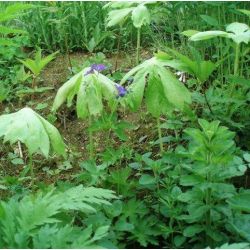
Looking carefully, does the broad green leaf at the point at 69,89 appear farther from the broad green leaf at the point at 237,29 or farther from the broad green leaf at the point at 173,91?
the broad green leaf at the point at 237,29

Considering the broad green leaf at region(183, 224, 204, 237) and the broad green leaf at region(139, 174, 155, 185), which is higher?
the broad green leaf at region(139, 174, 155, 185)

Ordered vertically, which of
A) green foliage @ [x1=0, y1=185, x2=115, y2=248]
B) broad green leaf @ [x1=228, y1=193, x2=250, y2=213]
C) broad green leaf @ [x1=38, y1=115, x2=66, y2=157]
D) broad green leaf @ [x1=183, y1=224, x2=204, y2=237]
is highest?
broad green leaf @ [x1=38, y1=115, x2=66, y2=157]

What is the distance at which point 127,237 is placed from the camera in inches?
62.5

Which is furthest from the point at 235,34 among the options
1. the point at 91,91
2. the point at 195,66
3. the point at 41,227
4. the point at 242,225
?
the point at 41,227

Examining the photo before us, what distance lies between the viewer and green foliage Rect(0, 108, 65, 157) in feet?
5.12

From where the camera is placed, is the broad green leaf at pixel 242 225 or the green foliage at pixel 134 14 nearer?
the broad green leaf at pixel 242 225

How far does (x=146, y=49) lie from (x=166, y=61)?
1.08 metres

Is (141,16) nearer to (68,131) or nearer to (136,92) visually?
(136,92)

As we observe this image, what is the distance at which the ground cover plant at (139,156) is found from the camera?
4.72ft

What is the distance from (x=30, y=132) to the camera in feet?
5.18

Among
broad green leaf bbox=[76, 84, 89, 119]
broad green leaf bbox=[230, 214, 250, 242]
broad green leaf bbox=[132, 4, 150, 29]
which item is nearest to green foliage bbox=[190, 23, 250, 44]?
broad green leaf bbox=[132, 4, 150, 29]

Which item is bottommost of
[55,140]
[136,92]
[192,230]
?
[192,230]

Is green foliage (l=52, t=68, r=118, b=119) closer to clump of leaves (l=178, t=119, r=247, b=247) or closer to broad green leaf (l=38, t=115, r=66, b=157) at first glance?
broad green leaf (l=38, t=115, r=66, b=157)

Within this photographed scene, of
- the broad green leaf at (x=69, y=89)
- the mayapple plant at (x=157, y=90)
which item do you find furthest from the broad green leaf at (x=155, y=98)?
the broad green leaf at (x=69, y=89)
